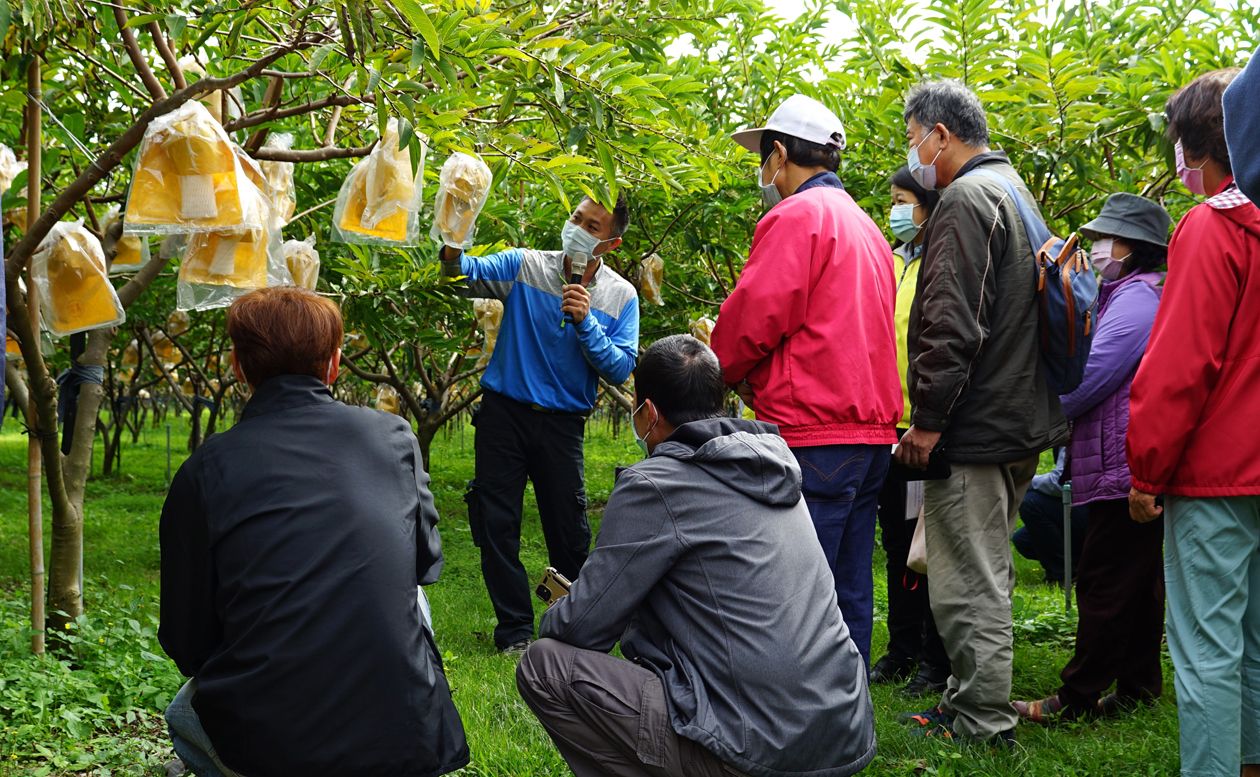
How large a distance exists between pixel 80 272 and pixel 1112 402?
12.0ft

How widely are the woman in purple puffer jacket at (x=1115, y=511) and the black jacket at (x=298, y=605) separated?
7.65 ft

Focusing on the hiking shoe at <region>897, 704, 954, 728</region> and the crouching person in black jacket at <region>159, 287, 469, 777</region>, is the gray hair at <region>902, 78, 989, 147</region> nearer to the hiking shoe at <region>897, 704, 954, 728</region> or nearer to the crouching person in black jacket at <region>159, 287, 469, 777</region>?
the hiking shoe at <region>897, 704, 954, 728</region>

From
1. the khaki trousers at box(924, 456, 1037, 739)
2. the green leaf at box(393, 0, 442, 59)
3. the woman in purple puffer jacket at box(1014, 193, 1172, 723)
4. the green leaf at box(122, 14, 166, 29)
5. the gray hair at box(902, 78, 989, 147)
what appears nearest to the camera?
the green leaf at box(393, 0, 442, 59)

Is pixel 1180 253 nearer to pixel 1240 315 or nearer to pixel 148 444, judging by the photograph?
pixel 1240 315

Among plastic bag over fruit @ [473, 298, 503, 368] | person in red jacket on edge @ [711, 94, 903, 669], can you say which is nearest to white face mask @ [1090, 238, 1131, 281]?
person in red jacket on edge @ [711, 94, 903, 669]

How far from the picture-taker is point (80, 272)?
338 cm

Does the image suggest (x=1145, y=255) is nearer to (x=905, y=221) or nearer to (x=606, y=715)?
(x=905, y=221)

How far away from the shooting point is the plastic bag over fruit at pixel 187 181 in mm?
2889

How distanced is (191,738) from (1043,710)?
2715 millimetres

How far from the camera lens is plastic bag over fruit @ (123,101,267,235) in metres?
2.89

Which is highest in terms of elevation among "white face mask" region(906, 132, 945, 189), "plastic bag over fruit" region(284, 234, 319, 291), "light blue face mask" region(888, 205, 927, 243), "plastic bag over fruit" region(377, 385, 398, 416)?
"white face mask" region(906, 132, 945, 189)

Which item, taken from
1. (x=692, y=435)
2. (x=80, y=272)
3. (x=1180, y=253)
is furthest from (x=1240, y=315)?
(x=80, y=272)

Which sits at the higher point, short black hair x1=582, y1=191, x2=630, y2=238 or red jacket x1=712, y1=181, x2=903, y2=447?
short black hair x1=582, y1=191, x2=630, y2=238

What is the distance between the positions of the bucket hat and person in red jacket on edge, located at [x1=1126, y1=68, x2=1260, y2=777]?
3.33ft
